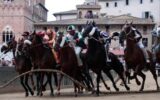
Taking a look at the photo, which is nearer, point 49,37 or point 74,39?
point 74,39

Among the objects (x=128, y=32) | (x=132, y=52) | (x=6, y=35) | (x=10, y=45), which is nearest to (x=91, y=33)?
(x=128, y=32)

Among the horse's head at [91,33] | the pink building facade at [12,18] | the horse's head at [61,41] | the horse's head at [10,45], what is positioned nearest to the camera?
the horse's head at [91,33]

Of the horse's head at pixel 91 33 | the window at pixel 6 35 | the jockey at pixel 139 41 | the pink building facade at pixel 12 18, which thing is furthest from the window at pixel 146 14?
the horse's head at pixel 91 33

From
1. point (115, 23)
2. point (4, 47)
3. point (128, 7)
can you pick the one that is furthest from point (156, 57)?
point (128, 7)

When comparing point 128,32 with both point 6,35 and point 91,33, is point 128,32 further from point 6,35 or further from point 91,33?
point 6,35

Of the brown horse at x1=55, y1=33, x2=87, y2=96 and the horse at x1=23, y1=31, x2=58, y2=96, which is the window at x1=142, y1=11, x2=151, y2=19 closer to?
the horse at x1=23, y1=31, x2=58, y2=96

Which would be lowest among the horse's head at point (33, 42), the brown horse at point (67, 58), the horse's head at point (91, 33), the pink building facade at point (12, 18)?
the brown horse at point (67, 58)

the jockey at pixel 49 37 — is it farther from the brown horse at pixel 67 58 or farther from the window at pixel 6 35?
the window at pixel 6 35

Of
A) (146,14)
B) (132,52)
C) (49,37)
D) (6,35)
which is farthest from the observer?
(146,14)

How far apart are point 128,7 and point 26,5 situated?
3698cm

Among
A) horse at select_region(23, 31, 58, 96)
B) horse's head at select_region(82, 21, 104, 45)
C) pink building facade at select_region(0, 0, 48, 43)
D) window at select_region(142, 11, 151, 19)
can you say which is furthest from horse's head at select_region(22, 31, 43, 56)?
window at select_region(142, 11, 151, 19)

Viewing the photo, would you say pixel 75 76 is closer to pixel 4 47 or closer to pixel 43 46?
pixel 43 46

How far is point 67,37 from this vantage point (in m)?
19.8

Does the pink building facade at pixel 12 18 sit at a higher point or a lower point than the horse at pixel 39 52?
higher
